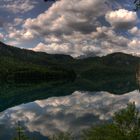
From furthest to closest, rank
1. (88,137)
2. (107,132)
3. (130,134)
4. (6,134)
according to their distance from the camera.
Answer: (6,134), (88,137), (107,132), (130,134)

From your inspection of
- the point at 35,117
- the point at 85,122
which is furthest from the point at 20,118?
the point at 85,122

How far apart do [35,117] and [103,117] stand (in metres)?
25.8

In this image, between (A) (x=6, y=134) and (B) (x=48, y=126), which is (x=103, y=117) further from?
(A) (x=6, y=134)

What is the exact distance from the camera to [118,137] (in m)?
41.5

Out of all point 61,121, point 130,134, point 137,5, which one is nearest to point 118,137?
point 130,134

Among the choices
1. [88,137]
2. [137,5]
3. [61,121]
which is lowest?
[61,121]

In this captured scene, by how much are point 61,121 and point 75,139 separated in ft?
112

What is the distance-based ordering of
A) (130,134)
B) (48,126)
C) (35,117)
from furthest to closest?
(35,117) → (48,126) → (130,134)

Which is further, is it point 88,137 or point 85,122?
point 85,122

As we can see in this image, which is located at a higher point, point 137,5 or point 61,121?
point 137,5

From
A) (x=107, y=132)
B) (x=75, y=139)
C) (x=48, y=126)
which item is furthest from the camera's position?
(x=48, y=126)

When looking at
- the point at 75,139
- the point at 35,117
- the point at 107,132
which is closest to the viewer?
the point at 107,132

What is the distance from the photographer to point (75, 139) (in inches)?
3179

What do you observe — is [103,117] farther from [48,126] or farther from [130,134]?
[130,134]
